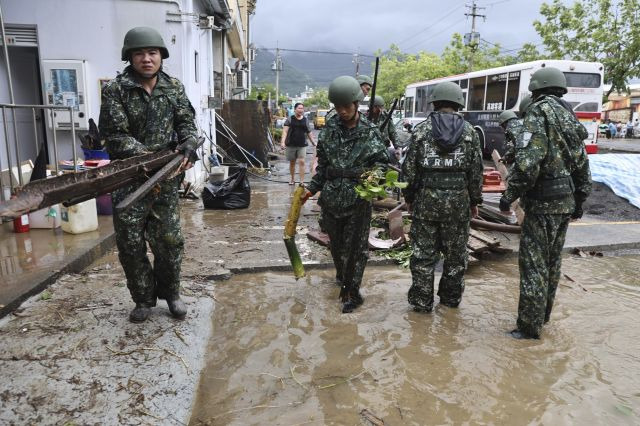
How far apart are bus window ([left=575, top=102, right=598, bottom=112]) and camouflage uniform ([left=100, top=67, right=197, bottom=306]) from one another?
1605cm

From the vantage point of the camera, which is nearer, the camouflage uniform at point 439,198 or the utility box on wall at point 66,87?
the camouflage uniform at point 439,198

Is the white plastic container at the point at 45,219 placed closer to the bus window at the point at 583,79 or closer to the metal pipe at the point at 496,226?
the metal pipe at the point at 496,226

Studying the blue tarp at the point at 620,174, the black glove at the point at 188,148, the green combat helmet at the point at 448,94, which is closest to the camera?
the black glove at the point at 188,148

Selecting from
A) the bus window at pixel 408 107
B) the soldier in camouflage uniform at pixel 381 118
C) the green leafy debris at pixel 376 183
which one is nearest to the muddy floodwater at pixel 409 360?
the green leafy debris at pixel 376 183

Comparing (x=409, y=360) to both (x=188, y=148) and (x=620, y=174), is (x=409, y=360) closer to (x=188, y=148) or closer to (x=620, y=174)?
(x=188, y=148)

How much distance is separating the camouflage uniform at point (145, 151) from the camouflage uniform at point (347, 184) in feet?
3.83

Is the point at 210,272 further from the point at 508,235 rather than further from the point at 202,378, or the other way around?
the point at 508,235

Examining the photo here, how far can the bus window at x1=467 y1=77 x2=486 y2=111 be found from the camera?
18.7 m

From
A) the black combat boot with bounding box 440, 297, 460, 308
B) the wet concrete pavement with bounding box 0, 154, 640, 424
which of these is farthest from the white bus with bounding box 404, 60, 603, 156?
the wet concrete pavement with bounding box 0, 154, 640, 424

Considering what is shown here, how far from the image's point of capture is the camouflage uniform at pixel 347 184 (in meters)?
4.05

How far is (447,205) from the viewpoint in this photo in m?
3.92

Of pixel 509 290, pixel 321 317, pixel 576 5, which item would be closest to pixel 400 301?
pixel 321 317

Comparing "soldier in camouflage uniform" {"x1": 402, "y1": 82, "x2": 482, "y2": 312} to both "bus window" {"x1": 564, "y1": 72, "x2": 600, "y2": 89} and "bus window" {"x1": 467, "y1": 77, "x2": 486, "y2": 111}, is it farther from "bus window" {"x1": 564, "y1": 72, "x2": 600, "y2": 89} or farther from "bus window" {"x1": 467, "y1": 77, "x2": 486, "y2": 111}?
"bus window" {"x1": 467, "y1": 77, "x2": 486, "y2": 111}

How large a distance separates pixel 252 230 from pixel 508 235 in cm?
353
